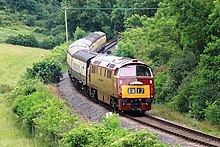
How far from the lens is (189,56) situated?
29.9 meters

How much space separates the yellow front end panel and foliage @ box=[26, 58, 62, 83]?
70.3 ft

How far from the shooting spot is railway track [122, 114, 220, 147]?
17153mm

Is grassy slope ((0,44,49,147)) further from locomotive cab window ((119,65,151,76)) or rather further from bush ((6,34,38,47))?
locomotive cab window ((119,65,151,76))

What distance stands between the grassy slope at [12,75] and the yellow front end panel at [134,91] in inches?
215

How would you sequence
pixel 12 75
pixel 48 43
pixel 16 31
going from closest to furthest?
pixel 12 75 → pixel 48 43 → pixel 16 31

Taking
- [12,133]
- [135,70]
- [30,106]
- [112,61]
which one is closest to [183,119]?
[135,70]

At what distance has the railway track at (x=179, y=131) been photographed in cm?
1715

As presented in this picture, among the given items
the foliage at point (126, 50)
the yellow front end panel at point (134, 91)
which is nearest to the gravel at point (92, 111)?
the yellow front end panel at point (134, 91)

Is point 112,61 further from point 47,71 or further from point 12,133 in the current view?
point 47,71

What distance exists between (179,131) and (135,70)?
5.48 m

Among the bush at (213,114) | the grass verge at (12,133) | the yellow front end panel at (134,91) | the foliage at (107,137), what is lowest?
the grass verge at (12,133)

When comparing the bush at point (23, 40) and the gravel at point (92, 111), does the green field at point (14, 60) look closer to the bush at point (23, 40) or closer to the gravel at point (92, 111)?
the bush at point (23, 40)

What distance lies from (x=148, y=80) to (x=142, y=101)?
1.12 meters

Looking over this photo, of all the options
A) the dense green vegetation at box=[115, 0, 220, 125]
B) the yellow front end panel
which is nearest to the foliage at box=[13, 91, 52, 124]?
the yellow front end panel
